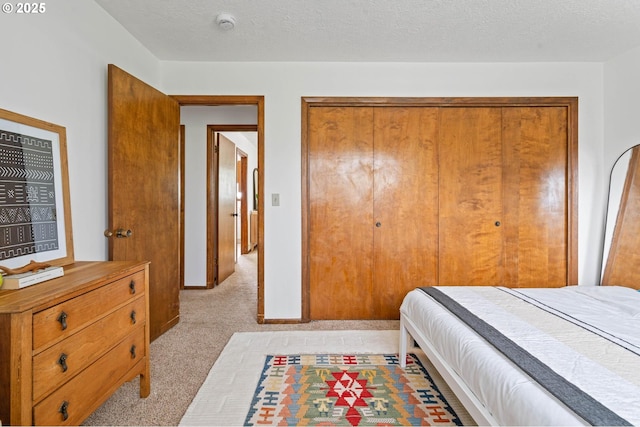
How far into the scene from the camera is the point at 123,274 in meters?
1.55

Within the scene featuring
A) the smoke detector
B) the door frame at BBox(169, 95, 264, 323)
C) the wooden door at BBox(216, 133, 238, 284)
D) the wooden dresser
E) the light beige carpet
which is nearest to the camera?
the wooden dresser

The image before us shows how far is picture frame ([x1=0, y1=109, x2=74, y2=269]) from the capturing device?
1406 mm

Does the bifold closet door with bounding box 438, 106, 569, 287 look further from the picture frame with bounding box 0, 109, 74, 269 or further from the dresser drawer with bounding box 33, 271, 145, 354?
the picture frame with bounding box 0, 109, 74, 269

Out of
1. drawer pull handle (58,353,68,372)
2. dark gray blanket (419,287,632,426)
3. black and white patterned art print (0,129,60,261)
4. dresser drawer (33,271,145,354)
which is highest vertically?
black and white patterned art print (0,129,60,261)

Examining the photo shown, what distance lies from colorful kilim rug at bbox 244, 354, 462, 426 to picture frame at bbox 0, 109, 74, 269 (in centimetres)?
133

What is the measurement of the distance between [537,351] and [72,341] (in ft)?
5.79

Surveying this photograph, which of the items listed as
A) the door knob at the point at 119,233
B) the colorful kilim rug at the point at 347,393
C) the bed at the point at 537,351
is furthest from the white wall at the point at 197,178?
the bed at the point at 537,351

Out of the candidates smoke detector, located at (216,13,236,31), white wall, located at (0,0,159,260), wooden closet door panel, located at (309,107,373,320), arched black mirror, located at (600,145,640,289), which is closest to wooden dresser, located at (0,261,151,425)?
white wall, located at (0,0,159,260)

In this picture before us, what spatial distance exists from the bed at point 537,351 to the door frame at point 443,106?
120 cm

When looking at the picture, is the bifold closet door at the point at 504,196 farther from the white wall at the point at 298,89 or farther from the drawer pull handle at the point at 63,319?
the drawer pull handle at the point at 63,319

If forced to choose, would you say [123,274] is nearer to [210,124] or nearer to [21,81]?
[21,81]

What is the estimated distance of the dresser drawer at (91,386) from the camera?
44.4 inches

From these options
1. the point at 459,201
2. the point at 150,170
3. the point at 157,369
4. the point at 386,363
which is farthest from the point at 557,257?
the point at 150,170

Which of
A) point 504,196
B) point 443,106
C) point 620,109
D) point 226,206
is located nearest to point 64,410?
point 443,106
